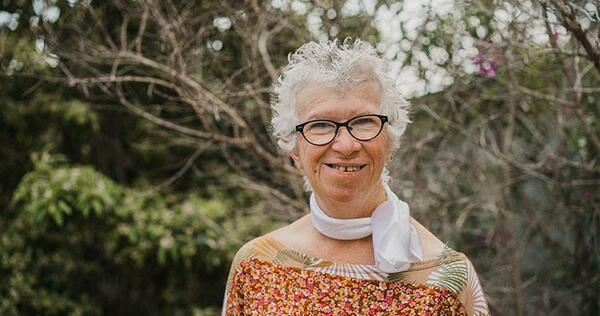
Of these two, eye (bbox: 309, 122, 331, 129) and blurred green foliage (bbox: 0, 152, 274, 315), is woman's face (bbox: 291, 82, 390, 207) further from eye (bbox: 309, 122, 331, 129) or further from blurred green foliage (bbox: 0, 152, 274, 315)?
blurred green foliage (bbox: 0, 152, 274, 315)

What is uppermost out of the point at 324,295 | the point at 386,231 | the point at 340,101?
the point at 340,101

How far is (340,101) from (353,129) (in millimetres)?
72

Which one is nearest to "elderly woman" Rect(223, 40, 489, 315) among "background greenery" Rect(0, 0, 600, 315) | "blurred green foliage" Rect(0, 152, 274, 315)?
"background greenery" Rect(0, 0, 600, 315)

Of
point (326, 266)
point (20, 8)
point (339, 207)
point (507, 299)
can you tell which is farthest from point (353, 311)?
point (20, 8)

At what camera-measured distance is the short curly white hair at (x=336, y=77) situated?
181cm

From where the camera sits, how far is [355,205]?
74.0 inches

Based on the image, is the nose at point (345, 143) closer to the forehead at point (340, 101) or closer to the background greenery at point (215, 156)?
the forehead at point (340, 101)

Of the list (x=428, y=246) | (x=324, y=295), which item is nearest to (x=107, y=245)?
(x=324, y=295)

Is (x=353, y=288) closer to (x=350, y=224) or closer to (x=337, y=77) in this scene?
(x=350, y=224)

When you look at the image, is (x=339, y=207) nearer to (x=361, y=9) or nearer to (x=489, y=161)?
(x=361, y=9)

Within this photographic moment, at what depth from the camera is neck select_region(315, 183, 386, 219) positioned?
187cm

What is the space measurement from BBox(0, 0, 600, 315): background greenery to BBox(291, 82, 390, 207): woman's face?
1477 mm

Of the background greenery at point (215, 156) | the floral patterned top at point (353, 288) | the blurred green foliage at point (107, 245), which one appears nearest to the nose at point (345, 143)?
the floral patterned top at point (353, 288)

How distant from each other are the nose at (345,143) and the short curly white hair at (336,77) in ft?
0.32
